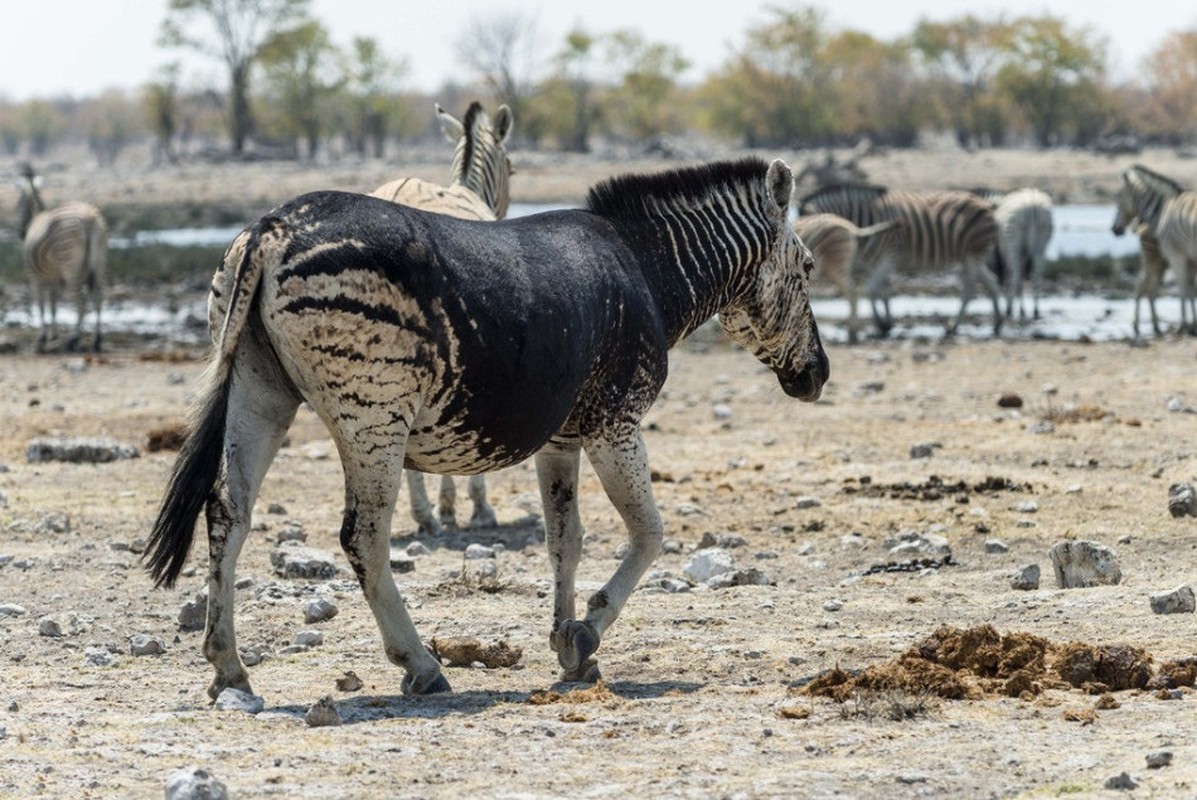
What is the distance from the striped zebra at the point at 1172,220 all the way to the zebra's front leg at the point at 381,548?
16178 millimetres

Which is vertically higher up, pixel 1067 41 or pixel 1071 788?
pixel 1067 41

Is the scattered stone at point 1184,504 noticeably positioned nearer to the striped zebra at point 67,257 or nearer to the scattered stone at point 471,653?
the scattered stone at point 471,653

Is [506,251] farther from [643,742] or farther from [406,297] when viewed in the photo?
[643,742]

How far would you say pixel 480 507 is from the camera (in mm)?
10383

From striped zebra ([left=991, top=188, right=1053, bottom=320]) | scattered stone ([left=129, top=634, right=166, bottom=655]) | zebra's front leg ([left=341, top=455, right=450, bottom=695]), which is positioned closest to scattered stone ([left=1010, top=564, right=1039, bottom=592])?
zebra's front leg ([left=341, top=455, right=450, bottom=695])

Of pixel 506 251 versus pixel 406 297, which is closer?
pixel 406 297

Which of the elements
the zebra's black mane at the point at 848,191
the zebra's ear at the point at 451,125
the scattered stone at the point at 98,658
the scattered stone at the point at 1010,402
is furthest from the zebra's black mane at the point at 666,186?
the zebra's black mane at the point at 848,191

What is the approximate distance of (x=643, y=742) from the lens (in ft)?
17.6

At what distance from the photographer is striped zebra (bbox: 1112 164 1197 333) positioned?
67.9ft

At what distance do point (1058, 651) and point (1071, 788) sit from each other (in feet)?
5.22

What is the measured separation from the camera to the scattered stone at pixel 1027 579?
8031mm

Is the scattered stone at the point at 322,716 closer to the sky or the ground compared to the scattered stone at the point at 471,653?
closer to the sky

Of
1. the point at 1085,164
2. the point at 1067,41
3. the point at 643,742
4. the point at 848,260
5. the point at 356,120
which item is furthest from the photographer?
the point at 356,120

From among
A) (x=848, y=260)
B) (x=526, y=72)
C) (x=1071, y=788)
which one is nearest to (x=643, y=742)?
(x=1071, y=788)
